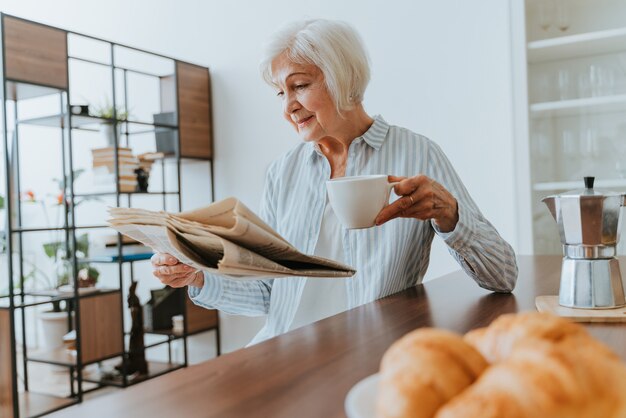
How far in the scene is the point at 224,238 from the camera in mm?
736

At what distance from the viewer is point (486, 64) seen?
2773mm

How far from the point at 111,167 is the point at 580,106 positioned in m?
2.38

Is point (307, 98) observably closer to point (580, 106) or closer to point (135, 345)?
point (580, 106)

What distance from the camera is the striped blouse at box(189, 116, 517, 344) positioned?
1.30 metres

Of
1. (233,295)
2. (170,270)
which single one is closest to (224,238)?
(170,270)

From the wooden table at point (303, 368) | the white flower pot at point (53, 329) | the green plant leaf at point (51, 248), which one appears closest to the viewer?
the wooden table at point (303, 368)

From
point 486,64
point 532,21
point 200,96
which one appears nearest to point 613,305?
point 532,21

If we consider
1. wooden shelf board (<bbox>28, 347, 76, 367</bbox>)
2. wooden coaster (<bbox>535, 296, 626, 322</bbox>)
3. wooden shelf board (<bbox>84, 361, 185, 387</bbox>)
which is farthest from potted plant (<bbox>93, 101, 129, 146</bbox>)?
wooden coaster (<bbox>535, 296, 626, 322</bbox>)

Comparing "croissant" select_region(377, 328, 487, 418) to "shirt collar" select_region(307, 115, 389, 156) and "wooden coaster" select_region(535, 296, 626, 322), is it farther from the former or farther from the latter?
"shirt collar" select_region(307, 115, 389, 156)

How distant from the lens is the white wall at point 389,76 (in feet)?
9.10

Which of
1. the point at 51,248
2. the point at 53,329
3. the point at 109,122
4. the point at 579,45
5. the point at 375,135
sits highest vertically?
the point at 579,45

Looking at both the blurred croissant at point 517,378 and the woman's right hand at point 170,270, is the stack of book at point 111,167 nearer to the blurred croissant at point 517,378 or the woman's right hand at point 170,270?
the woman's right hand at point 170,270

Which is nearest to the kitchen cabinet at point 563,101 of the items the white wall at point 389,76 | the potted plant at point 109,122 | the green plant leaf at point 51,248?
the white wall at point 389,76

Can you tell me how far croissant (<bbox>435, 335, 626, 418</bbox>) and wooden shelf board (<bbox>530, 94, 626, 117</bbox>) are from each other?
223cm
